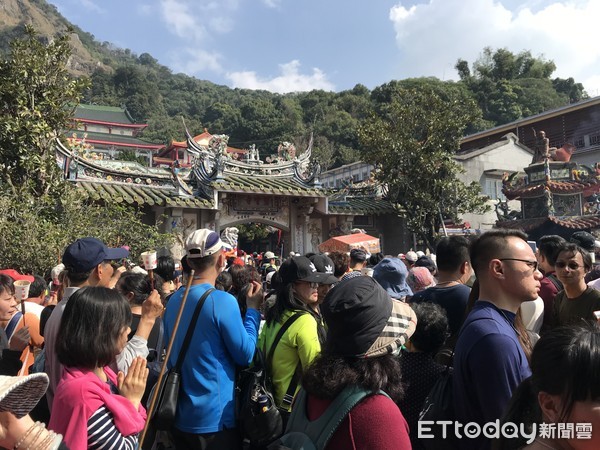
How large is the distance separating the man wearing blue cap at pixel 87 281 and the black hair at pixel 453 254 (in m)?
1.98

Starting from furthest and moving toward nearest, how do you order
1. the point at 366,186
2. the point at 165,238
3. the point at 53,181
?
1. the point at 366,186
2. the point at 165,238
3. the point at 53,181

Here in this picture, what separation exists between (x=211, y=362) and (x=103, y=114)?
56.8 meters

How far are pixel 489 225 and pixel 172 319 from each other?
72.4 ft

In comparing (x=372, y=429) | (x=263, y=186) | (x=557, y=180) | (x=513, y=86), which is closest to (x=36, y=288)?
(x=372, y=429)

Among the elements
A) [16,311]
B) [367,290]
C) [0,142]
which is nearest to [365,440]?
[367,290]

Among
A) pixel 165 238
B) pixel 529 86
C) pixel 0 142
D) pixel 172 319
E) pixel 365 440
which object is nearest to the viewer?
pixel 365 440

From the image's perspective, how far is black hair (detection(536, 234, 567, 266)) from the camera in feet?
13.8

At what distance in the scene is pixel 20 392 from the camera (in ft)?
4.28

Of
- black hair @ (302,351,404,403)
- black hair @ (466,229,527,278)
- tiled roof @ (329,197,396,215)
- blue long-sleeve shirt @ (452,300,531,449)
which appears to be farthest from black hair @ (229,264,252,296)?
tiled roof @ (329,197,396,215)

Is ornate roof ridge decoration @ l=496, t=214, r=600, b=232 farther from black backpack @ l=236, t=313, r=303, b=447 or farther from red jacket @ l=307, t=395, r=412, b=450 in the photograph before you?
red jacket @ l=307, t=395, r=412, b=450

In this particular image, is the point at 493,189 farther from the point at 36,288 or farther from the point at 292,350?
the point at 292,350

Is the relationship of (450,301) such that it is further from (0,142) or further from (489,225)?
(489,225)

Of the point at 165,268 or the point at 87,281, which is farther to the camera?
the point at 165,268

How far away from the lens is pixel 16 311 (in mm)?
3877
